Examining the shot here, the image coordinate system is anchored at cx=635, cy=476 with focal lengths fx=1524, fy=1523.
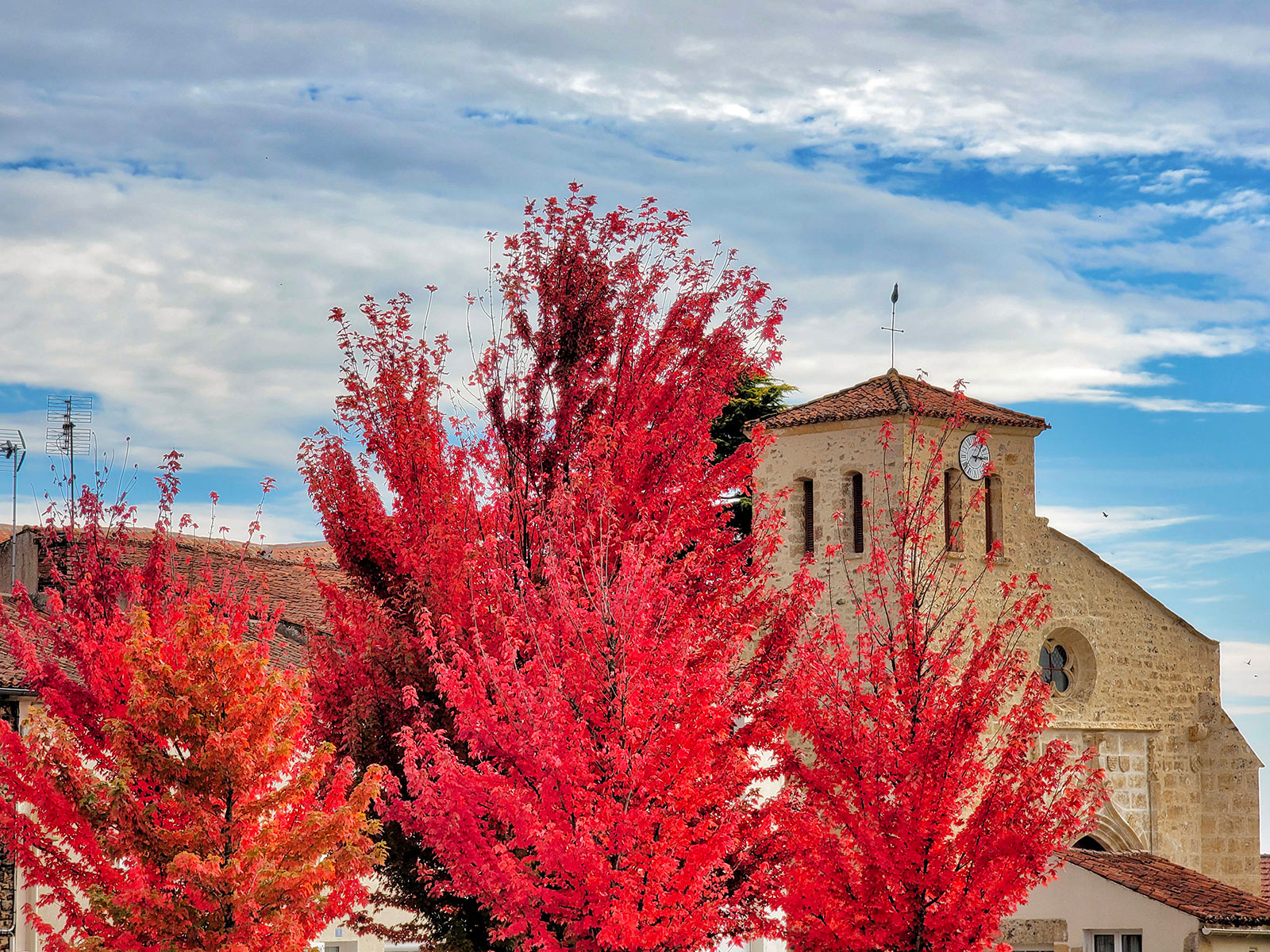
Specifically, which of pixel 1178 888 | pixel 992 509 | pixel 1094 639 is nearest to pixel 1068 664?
pixel 1094 639

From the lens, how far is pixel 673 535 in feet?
58.5

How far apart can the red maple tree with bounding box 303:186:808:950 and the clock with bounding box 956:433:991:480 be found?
11496 mm

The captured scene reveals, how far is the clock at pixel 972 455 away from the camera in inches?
1219

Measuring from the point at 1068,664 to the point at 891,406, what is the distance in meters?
7.44

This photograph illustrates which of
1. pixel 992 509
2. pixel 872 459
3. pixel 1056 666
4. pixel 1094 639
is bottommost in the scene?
pixel 1056 666

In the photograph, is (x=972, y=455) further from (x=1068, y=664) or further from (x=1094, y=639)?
(x=1068, y=664)

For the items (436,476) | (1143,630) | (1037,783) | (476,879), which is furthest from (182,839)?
(1143,630)

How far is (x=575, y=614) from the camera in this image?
1605 centimetres

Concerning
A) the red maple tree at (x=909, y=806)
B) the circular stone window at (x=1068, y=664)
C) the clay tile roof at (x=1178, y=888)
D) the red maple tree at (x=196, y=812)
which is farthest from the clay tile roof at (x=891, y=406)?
the red maple tree at (x=196, y=812)

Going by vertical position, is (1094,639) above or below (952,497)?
below

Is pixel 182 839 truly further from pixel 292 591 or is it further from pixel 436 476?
pixel 292 591

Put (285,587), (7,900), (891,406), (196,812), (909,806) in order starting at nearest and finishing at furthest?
(196,812)
(909,806)
(7,900)
(891,406)
(285,587)

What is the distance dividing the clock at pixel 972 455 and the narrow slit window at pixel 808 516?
307 centimetres

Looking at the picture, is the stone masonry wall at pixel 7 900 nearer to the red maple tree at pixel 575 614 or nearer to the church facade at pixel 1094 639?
the red maple tree at pixel 575 614
